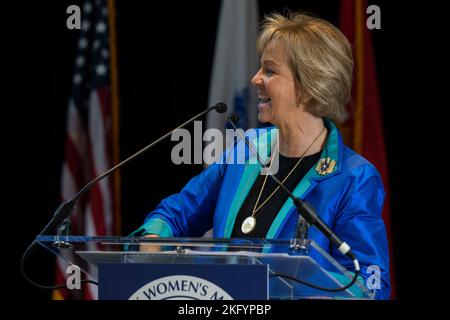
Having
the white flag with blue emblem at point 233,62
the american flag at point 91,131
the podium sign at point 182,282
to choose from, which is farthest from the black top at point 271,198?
the american flag at point 91,131

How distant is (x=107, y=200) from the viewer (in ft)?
14.3

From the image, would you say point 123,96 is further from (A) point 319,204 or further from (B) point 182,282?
(B) point 182,282

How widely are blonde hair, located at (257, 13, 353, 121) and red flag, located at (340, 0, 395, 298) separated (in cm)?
119

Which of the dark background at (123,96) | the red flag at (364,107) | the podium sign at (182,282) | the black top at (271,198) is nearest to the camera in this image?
the podium sign at (182,282)

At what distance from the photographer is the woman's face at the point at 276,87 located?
2.84 m

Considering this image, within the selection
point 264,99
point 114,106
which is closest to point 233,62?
point 114,106

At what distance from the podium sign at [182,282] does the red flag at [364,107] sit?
80.2 inches

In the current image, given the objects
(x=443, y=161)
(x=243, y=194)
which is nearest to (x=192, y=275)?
(x=243, y=194)

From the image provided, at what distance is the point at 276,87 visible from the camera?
2838 millimetres

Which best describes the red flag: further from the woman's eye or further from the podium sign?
the podium sign

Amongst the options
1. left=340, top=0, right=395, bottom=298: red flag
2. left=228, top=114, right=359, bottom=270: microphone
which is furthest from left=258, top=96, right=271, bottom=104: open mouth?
left=340, top=0, right=395, bottom=298: red flag

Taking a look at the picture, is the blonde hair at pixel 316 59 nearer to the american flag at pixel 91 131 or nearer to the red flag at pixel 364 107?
the red flag at pixel 364 107

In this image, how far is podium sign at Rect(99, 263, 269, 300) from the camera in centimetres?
208

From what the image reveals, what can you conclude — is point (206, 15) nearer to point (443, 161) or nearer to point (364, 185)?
point (443, 161)
